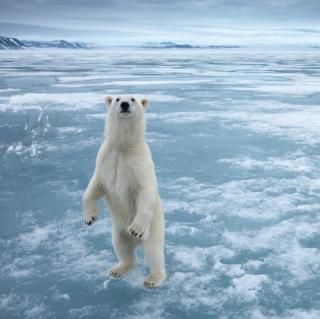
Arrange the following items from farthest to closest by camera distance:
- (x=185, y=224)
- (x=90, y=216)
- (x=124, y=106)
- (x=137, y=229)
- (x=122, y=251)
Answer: (x=185, y=224) → (x=122, y=251) → (x=90, y=216) → (x=124, y=106) → (x=137, y=229)

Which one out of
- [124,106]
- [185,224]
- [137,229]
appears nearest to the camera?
[137,229]

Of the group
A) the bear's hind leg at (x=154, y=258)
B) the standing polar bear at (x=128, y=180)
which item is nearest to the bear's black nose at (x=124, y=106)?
the standing polar bear at (x=128, y=180)

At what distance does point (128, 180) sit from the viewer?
2.87 m

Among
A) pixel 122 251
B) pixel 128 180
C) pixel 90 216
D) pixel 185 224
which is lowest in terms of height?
pixel 185 224

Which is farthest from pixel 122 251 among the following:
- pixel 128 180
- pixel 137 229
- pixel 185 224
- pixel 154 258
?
pixel 185 224

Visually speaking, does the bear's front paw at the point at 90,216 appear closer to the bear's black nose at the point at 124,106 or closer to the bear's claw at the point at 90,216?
the bear's claw at the point at 90,216

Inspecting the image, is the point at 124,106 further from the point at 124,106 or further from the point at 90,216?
the point at 90,216

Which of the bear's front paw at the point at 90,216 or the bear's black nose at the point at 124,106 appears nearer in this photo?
the bear's black nose at the point at 124,106

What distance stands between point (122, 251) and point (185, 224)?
39.9 inches

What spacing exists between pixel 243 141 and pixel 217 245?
3964mm

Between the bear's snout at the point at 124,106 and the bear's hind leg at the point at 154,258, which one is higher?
the bear's snout at the point at 124,106

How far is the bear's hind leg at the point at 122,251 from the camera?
3109mm

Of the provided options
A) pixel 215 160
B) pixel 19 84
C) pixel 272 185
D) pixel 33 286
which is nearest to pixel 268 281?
pixel 33 286

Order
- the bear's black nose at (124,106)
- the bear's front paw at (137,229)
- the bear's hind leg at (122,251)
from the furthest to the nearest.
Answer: the bear's hind leg at (122,251) < the bear's black nose at (124,106) < the bear's front paw at (137,229)
